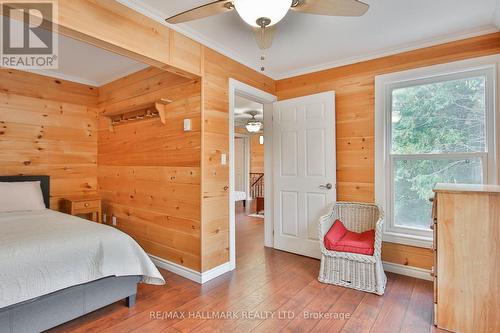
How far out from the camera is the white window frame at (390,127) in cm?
247

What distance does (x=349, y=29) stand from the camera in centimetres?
251

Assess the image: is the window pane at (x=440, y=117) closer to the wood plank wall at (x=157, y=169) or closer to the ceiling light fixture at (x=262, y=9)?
the ceiling light fixture at (x=262, y=9)

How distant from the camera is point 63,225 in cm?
228

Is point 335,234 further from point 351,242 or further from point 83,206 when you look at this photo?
point 83,206

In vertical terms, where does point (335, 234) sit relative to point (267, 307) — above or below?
above

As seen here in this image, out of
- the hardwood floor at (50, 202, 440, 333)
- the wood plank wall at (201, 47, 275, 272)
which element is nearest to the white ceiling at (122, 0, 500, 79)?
the wood plank wall at (201, 47, 275, 272)

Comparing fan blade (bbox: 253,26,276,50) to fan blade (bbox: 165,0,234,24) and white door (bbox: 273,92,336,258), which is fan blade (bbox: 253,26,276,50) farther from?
white door (bbox: 273,92,336,258)

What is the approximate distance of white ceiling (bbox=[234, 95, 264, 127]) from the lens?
5160 mm

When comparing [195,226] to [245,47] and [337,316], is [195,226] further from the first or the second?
[245,47]

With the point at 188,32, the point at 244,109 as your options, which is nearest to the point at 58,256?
the point at 188,32

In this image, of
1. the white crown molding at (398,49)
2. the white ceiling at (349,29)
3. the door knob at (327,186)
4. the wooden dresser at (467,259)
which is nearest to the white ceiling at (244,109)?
the white crown molding at (398,49)

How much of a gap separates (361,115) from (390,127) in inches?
13.4

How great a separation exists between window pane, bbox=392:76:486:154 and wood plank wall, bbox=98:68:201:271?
221cm

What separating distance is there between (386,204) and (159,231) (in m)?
2.61
